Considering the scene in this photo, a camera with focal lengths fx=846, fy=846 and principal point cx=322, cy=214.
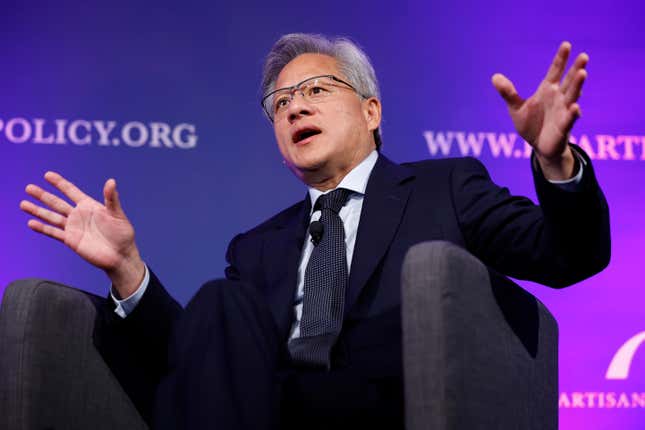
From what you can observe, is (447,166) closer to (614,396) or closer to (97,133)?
(614,396)

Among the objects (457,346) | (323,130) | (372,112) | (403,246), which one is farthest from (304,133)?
(457,346)

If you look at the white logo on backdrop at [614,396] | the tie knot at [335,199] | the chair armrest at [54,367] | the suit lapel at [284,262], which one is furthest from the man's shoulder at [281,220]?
the white logo on backdrop at [614,396]

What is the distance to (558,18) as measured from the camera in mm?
2855

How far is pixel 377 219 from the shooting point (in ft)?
6.20

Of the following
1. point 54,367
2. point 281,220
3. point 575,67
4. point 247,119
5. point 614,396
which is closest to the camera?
point 575,67

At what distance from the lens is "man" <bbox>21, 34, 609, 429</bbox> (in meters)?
1.40

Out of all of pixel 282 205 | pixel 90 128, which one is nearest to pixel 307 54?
pixel 282 205

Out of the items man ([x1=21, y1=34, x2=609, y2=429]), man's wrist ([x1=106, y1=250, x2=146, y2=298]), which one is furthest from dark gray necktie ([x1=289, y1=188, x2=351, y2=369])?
man's wrist ([x1=106, y1=250, x2=146, y2=298])

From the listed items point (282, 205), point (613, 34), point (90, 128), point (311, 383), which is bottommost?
point (311, 383)

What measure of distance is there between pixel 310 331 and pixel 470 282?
1.67ft

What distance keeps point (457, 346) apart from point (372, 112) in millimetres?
1148

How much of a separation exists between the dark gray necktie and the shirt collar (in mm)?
132

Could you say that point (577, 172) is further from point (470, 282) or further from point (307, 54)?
point (307, 54)

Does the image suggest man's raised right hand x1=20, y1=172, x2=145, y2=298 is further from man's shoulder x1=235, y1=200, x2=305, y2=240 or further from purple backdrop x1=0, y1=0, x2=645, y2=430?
purple backdrop x1=0, y1=0, x2=645, y2=430
